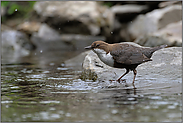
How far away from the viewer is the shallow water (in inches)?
135

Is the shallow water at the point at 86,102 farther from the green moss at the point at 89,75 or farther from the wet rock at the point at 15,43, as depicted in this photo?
the wet rock at the point at 15,43

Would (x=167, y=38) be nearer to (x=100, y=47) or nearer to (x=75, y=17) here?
(x=100, y=47)

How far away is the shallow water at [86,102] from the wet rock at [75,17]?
32.0 ft

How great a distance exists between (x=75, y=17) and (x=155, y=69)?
9655 millimetres

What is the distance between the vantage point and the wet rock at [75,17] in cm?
1516

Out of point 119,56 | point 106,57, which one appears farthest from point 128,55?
point 106,57

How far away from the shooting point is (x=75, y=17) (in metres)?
15.1

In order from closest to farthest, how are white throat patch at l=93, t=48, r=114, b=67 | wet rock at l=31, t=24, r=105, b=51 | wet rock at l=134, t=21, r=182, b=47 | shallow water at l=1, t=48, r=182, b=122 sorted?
1. shallow water at l=1, t=48, r=182, b=122
2. white throat patch at l=93, t=48, r=114, b=67
3. wet rock at l=134, t=21, r=182, b=47
4. wet rock at l=31, t=24, r=105, b=51

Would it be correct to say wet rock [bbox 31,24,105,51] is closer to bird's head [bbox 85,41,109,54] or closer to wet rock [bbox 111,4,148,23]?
wet rock [bbox 111,4,148,23]

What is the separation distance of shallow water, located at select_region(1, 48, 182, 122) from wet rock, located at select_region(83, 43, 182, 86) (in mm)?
313

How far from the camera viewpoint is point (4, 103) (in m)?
4.21

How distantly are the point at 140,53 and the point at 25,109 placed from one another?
272cm

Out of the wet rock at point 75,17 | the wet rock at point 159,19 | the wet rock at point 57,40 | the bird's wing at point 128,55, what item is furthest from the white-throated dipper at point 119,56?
the wet rock at point 75,17

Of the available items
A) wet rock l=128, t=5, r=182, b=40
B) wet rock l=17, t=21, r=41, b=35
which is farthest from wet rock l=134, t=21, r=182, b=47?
wet rock l=17, t=21, r=41, b=35
